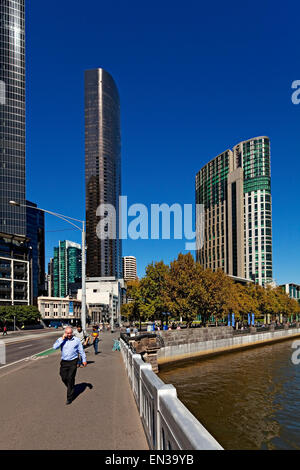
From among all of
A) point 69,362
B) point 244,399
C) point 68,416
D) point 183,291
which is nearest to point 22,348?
point 244,399

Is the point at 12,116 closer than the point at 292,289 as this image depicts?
Yes

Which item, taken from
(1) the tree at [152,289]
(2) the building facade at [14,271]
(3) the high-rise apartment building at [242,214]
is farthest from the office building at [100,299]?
(1) the tree at [152,289]

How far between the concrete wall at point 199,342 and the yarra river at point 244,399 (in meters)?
1.40

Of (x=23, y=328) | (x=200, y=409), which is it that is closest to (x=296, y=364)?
(x=200, y=409)

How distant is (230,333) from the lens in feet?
169

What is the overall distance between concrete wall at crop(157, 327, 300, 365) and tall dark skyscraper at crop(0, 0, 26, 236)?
9564 cm

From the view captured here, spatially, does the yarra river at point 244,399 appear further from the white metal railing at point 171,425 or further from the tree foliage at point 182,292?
the tree foliage at point 182,292

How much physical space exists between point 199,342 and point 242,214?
11926 cm

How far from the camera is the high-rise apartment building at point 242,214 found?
150 metres

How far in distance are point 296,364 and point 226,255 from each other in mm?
120657

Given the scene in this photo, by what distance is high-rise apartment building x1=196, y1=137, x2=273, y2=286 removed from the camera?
150375mm

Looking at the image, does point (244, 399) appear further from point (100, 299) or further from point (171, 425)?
point (100, 299)

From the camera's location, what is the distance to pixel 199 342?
43.2m

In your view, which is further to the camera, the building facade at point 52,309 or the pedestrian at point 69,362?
the building facade at point 52,309
